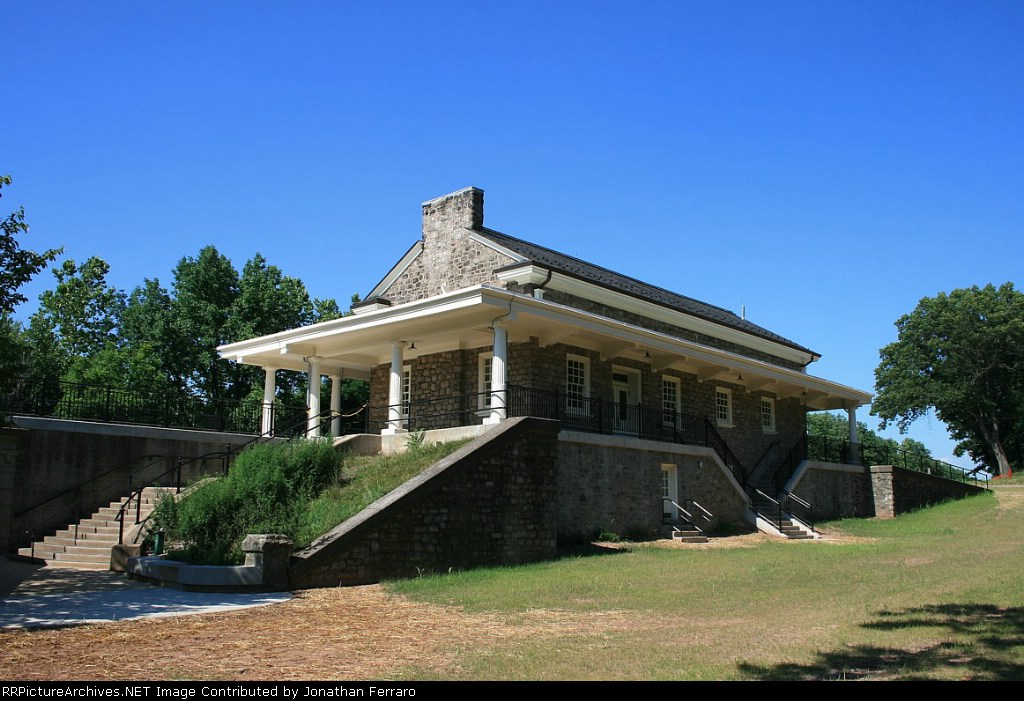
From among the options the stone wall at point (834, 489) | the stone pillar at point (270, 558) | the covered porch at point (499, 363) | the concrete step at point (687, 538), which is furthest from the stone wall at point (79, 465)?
the stone wall at point (834, 489)

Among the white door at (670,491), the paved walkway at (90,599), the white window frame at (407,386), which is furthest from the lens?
the white window frame at (407,386)

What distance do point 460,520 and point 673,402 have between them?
1192 centimetres

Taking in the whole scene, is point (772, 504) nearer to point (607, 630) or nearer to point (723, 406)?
point (723, 406)

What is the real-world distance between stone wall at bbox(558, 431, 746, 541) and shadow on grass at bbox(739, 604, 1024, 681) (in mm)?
9907

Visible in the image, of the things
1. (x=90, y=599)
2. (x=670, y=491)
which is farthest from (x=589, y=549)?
(x=90, y=599)

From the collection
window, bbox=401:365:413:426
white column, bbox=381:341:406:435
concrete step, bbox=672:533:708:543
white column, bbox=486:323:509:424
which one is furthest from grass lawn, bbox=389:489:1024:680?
window, bbox=401:365:413:426

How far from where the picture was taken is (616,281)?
2877cm

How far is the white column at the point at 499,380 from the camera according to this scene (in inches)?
738

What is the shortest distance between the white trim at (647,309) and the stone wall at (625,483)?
5050 millimetres

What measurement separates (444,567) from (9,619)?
6.71m

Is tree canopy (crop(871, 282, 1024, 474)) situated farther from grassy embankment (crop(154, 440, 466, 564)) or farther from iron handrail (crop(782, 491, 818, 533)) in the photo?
grassy embankment (crop(154, 440, 466, 564))

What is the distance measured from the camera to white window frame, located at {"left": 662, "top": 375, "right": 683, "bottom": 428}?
2533 centimetres

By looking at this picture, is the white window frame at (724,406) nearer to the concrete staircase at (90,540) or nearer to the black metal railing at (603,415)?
the black metal railing at (603,415)
